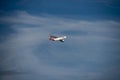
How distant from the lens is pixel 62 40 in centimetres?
1276

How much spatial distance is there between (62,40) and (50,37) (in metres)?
1.16

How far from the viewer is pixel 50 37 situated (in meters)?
13.5
